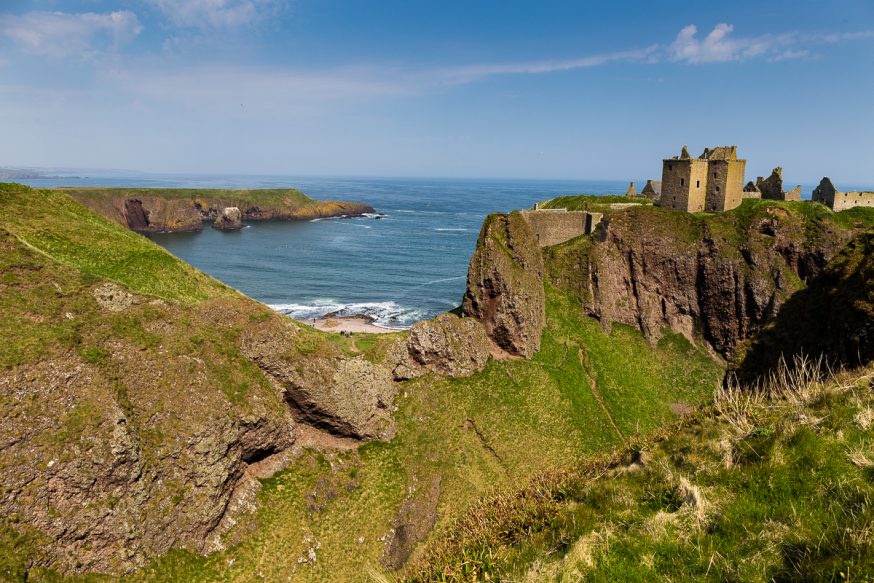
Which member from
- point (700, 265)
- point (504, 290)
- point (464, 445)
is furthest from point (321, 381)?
point (700, 265)

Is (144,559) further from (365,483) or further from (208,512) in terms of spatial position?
(365,483)

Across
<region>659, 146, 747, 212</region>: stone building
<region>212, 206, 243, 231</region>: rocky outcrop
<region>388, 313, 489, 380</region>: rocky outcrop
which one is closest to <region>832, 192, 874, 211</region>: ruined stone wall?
<region>659, 146, 747, 212</region>: stone building

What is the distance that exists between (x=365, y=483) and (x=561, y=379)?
2053 centimetres

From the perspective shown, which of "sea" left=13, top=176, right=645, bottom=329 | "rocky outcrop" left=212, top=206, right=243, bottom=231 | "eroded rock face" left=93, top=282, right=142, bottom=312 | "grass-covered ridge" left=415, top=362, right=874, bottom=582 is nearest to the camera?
"grass-covered ridge" left=415, top=362, right=874, bottom=582

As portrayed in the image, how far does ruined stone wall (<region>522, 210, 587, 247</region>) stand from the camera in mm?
54844

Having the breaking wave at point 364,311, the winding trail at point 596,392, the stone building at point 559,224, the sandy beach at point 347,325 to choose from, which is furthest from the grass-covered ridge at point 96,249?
the breaking wave at point 364,311

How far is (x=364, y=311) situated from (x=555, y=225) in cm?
3898

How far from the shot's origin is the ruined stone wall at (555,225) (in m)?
54.8

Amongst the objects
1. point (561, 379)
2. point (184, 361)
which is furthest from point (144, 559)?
point (561, 379)

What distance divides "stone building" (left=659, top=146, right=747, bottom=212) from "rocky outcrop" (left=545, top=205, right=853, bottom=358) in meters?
2.32

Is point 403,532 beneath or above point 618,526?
beneath

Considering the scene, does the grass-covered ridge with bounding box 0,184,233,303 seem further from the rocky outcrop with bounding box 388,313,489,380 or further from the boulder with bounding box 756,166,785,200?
the boulder with bounding box 756,166,785,200

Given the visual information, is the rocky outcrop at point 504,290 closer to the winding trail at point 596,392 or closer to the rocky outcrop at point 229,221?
the winding trail at point 596,392

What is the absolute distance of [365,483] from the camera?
101 feet
